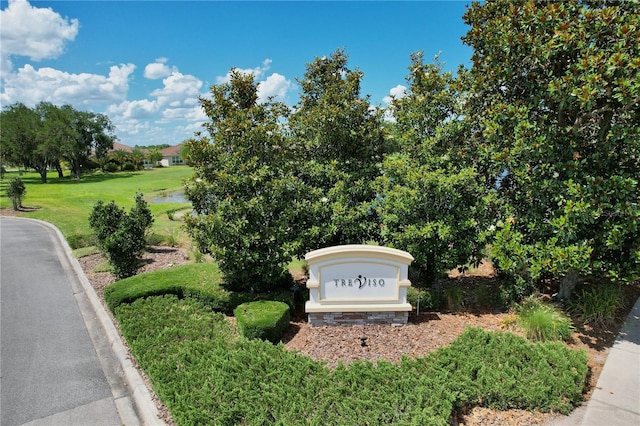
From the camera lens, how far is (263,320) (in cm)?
613

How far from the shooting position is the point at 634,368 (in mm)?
5250

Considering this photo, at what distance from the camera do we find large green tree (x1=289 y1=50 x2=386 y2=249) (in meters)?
8.13

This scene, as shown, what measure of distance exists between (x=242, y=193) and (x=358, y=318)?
3.27m

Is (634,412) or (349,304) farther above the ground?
(349,304)

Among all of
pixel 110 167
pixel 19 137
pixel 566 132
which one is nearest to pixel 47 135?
pixel 19 137

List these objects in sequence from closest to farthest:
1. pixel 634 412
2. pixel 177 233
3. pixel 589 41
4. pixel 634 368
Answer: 1. pixel 634 412
2. pixel 634 368
3. pixel 589 41
4. pixel 177 233

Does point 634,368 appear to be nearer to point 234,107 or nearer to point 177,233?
point 234,107

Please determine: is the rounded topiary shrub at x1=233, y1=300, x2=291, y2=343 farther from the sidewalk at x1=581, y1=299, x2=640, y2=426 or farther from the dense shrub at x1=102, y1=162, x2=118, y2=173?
the dense shrub at x1=102, y1=162, x2=118, y2=173

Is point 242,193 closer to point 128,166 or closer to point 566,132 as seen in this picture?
point 566,132

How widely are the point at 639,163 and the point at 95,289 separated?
1150 centimetres

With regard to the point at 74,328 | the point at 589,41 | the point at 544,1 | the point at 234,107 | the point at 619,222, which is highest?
the point at 544,1

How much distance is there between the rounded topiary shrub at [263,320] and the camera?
6.07 m

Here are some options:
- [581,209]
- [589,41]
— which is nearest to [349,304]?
[581,209]

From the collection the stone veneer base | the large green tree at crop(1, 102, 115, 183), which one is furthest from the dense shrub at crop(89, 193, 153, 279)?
the large green tree at crop(1, 102, 115, 183)
